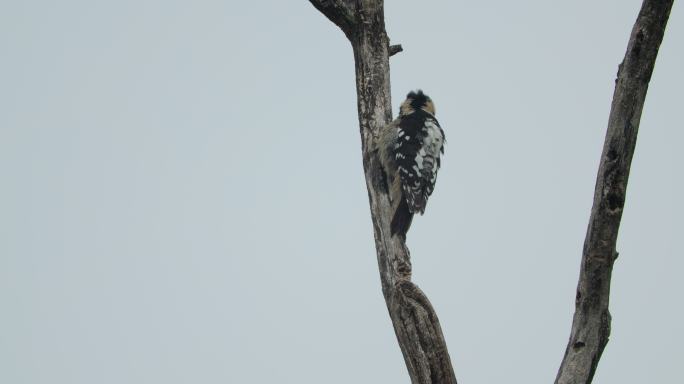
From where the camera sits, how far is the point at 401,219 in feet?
17.5

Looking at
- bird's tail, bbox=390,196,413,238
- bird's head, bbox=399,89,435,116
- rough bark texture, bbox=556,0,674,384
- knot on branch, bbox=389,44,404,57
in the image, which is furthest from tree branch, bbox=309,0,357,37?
rough bark texture, bbox=556,0,674,384

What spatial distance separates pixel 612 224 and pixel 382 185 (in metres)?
1.94

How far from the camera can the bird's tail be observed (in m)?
4.99

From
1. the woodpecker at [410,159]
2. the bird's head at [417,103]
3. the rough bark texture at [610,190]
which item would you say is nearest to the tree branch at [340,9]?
the woodpecker at [410,159]

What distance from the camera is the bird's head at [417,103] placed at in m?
7.28

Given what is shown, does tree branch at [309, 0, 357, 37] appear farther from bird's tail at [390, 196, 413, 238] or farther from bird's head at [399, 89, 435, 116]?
bird's head at [399, 89, 435, 116]

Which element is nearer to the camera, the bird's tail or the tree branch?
the bird's tail

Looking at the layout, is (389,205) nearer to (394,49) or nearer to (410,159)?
(394,49)

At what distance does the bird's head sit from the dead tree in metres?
1.84

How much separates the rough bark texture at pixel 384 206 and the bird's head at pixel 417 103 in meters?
1.83

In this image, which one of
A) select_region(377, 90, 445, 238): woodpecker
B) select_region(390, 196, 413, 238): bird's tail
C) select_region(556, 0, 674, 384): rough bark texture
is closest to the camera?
select_region(556, 0, 674, 384): rough bark texture

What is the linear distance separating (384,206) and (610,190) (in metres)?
1.74

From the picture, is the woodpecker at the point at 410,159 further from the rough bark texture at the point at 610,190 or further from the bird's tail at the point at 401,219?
the rough bark texture at the point at 610,190

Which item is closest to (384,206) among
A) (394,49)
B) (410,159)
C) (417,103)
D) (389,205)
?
(389,205)
